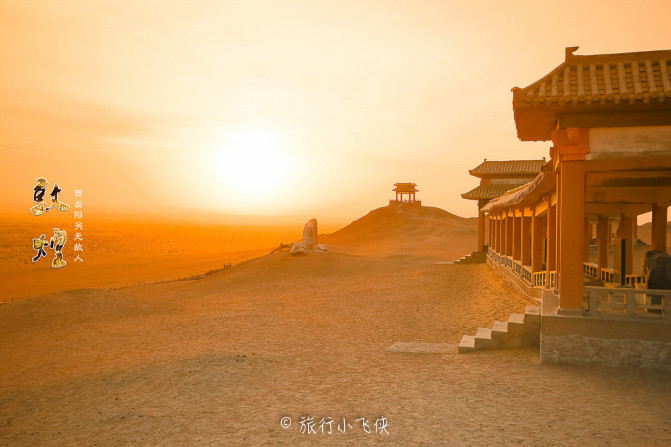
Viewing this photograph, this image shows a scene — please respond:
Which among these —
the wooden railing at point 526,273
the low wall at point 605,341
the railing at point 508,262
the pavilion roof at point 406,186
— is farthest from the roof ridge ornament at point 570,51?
the pavilion roof at point 406,186

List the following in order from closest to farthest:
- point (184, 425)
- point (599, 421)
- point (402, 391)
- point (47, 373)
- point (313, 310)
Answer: point (599, 421) → point (184, 425) → point (402, 391) → point (47, 373) → point (313, 310)

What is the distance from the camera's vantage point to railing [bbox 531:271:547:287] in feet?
47.2

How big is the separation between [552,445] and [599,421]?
1138 mm

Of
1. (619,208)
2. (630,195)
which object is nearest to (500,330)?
(630,195)

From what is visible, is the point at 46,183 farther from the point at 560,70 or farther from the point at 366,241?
the point at 366,241

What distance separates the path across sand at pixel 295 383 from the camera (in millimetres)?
5988

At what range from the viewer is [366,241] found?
62.1 meters

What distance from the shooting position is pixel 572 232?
8.25 metres

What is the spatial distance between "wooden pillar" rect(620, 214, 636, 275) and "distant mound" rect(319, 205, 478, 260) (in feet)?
89.1

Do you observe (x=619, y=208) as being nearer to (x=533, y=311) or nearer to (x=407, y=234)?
(x=533, y=311)

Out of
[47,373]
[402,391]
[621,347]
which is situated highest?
[621,347]

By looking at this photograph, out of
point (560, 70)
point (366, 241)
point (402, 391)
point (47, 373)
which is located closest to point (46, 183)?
point (47, 373)

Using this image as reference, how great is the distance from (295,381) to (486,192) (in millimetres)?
28140
